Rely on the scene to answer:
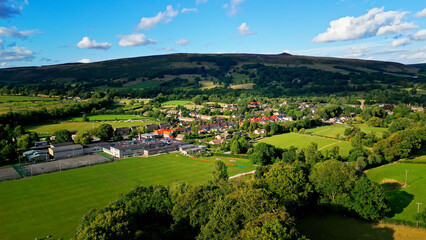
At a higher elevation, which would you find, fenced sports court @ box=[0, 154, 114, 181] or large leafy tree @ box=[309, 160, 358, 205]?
large leafy tree @ box=[309, 160, 358, 205]

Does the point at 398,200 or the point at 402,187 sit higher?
the point at 398,200

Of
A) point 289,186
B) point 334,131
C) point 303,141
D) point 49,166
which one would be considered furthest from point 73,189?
point 334,131

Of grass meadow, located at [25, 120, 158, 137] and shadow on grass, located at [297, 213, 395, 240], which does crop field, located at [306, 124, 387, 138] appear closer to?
shadow on grass, located at [297, 213, 395, 240]

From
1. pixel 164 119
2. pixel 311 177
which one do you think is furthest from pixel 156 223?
pixel 164 119

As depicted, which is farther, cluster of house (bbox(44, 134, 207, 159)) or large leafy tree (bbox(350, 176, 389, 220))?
cluster of house (bbox(44, 134, 207, 159))

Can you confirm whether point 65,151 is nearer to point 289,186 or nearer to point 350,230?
point 289,186

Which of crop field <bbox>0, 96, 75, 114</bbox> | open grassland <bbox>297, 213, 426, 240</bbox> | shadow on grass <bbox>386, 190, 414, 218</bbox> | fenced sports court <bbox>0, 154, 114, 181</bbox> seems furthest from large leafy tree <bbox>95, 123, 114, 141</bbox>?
shadow on grass <bbox>386, 190, 414, 218</bbox>

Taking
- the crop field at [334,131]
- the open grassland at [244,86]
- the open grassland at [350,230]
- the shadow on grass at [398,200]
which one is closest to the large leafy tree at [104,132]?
the crop field at [334,131]

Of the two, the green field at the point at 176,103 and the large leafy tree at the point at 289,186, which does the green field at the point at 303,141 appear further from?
the green field at the point at 176,103
